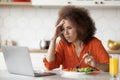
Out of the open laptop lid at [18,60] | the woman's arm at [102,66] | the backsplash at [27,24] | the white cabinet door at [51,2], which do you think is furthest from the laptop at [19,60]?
the backsplash at [27,24]

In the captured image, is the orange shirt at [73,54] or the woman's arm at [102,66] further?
the orange shirt at [73,54]

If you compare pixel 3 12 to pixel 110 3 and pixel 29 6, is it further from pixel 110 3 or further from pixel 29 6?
pixel 110 3

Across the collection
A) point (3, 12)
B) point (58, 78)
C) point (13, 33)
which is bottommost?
point (58, 78)

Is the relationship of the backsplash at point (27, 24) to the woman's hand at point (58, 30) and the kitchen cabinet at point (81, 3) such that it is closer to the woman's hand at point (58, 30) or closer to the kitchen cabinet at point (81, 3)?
the kitchen cabinet at point (81, 3)

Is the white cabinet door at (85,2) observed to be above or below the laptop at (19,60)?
above

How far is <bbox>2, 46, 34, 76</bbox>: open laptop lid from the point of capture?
76.4 inches

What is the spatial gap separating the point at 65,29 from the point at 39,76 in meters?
0.70

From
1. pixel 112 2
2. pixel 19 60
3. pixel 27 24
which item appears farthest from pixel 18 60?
pixel 27 24

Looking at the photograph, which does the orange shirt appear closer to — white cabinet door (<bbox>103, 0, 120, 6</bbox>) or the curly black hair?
the curly black hair

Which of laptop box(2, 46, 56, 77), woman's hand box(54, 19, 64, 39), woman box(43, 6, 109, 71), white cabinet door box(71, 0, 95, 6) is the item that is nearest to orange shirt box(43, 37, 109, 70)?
woman box(43, 6, 109, 71)

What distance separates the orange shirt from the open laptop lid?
49 centimetres

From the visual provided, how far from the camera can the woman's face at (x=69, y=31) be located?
2.58m

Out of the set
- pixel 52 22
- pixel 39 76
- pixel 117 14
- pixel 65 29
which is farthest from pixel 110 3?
pixel 39 76

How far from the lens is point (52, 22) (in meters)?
4.32
